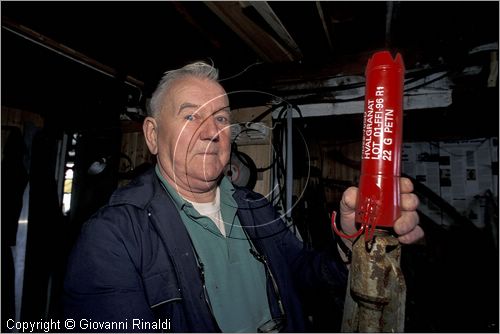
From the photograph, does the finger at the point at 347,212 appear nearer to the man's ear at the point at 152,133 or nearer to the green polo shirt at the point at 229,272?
the green polo shirt at the point at 229,272

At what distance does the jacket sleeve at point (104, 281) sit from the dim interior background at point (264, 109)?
160 centimetres

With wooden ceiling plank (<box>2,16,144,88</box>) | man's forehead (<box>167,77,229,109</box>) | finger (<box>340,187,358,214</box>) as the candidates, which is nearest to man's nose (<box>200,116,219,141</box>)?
man's forehead (<box>167,77,229,109</box>)

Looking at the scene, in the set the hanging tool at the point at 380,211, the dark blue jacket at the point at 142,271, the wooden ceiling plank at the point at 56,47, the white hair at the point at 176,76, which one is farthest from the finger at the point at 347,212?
the wooden ceiling plank at the point at 56,47

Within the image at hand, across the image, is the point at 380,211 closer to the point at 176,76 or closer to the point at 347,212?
the point at 347,212

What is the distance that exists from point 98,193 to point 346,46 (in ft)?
12.2

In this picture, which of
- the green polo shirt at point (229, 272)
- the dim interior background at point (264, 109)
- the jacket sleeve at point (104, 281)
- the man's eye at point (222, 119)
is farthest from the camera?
the dim interior background at point (264, 109)

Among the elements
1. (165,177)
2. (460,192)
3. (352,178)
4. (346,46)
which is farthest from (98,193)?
(460,192)

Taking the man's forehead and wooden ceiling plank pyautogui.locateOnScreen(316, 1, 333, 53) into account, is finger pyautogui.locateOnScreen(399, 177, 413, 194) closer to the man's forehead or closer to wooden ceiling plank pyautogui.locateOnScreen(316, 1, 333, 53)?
the man's forehead

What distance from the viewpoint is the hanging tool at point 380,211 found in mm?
855

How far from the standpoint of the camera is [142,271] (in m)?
1.32

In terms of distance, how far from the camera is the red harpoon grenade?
34.4 inches

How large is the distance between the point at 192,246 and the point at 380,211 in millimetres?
988

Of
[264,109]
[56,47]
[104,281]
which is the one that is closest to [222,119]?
[104,281]

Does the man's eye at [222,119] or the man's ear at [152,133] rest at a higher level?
the man's eye at [222,119]
